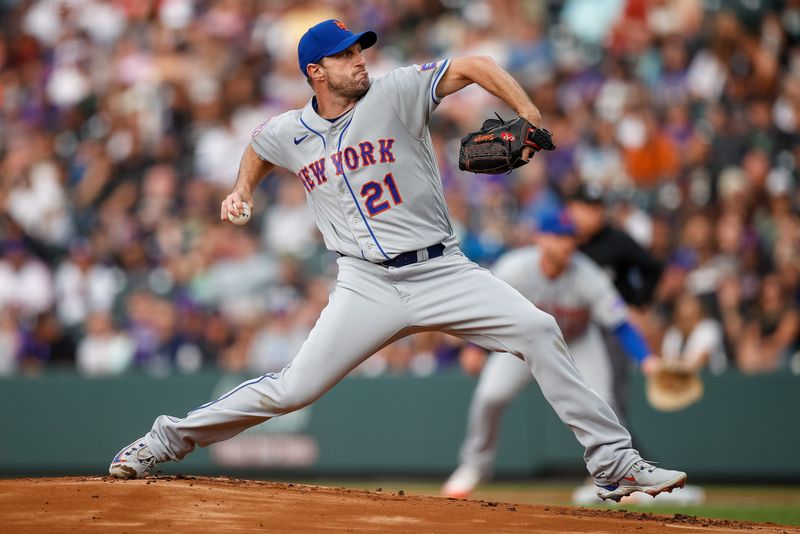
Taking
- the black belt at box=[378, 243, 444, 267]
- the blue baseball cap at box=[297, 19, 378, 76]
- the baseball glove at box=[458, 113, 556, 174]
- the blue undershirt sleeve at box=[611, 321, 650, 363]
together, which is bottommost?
the blue undershirt sleeve at box=[611, 321, 650, 363]

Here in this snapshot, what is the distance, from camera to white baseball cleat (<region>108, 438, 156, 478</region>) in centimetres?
588

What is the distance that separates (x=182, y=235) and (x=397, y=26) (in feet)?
13.6

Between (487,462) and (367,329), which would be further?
(487,462)

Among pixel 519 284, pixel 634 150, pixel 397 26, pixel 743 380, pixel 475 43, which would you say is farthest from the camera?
pixel 397 26

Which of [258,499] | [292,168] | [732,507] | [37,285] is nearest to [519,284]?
[732,507]

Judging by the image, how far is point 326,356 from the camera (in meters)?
5.54

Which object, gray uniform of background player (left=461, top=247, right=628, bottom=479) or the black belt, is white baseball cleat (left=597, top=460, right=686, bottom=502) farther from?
gray uniform of background player (left=461, top=247, right=628, bottom=479)

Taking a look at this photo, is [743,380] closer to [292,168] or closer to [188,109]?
[292,168]

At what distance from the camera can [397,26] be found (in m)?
15.2

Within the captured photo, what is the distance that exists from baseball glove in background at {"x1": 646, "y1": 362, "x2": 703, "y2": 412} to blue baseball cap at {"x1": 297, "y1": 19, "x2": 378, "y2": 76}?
4003 mm

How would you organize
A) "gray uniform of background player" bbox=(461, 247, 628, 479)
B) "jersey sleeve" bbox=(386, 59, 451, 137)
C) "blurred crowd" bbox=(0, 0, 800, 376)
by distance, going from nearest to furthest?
"jersey sleeve" bbox=(386, 59, 451, 137) < "gray uniform of background player" bbox=(461, 247, 628, 479) < "blurred crowd" bbox=(0, 0, 800, 376)

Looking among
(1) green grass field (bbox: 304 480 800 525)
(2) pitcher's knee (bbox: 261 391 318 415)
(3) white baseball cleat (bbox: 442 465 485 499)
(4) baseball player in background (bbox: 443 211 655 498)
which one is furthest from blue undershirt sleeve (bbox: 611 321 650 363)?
(2) pitcher's knee (bbox: 261 391 318 415)

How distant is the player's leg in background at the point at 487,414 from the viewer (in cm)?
857

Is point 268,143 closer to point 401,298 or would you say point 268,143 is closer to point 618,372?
point 401,298
